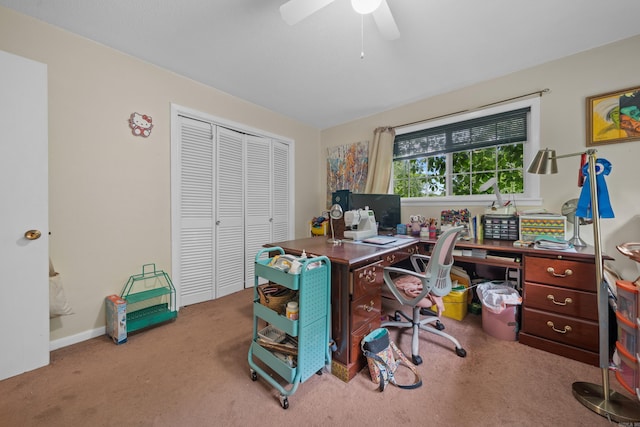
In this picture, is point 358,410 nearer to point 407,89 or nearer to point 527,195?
point 527,195

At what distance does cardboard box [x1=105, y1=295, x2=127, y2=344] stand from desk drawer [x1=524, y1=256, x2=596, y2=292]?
10.3ft

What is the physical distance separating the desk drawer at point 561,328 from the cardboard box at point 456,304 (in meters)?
0.47

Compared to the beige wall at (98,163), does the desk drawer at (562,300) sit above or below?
below

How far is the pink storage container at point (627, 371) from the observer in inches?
42.0

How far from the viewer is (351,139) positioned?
11.9ft

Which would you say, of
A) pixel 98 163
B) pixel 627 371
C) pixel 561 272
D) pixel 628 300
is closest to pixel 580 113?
pixel 561 272

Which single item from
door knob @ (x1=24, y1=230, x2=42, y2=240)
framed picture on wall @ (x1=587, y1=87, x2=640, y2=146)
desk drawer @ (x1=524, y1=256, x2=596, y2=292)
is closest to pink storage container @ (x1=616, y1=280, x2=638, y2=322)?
desk drawer @ (x1=524, y1=256, x2=596, y2=292)

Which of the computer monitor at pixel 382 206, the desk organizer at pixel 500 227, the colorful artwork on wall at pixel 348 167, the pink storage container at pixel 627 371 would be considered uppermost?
the colorful artwork on wall at pixel 348 167

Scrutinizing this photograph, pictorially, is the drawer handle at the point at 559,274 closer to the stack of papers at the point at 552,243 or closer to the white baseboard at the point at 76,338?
the stack of papers at the point at 552,243

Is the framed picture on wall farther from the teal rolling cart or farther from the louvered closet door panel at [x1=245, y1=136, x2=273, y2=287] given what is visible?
the louvered closet door panel at [x1=245, y1=136, x2=273, y2=287]

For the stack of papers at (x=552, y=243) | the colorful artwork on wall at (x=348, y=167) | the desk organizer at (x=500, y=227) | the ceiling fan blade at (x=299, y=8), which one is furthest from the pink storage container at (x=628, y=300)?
the colorful artwork on wall at (x=348, y=167)

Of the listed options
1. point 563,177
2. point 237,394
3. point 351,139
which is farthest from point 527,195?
point 237,394

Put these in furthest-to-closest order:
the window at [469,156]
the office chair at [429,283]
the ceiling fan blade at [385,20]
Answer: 1. the window at [469,156]
2. the office chair at [429,283]
3. the ceiling fan blade at [385,20]

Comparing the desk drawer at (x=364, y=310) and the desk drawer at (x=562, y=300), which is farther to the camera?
the desk drawer at (x=562, y=300)
